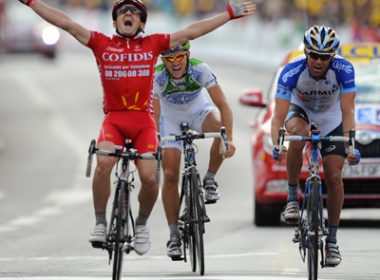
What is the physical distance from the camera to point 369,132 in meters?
16.5

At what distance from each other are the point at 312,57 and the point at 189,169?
1488 mm

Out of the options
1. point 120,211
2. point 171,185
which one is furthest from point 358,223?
point 120,211

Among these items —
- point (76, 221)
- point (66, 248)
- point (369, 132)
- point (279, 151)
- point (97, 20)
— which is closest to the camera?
point (279, 151)

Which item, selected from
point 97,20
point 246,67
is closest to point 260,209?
point 246,67

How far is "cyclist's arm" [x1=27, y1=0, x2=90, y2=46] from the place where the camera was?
38.2ft

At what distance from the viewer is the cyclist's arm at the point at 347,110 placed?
12086 mm

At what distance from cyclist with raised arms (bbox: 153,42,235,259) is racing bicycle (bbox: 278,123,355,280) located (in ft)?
3.60

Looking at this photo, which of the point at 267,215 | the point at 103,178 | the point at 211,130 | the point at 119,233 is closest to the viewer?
the point at 119,233

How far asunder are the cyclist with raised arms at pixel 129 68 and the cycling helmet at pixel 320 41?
1.63ft

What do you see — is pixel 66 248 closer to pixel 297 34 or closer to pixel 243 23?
pixel 297 34

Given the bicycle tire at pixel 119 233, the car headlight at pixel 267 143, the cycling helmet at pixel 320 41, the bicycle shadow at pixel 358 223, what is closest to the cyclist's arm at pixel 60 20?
the bicycle tire at pixel 119 233

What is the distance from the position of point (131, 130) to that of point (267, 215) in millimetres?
5622

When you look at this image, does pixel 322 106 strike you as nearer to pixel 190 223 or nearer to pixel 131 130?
pixel 190 223

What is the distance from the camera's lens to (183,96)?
1361cm
